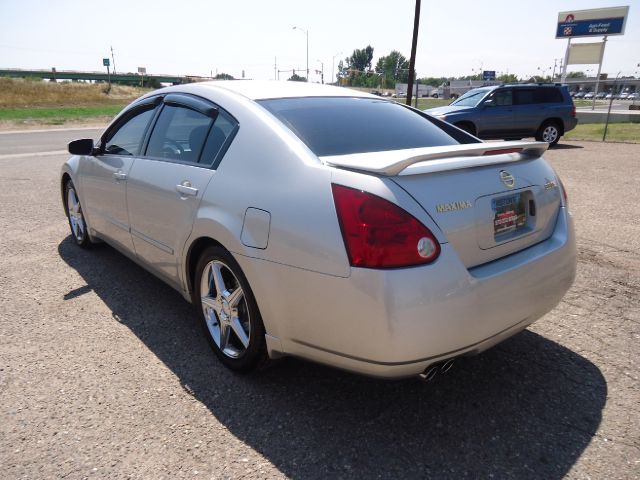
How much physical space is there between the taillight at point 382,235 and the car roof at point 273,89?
1218 millimetres

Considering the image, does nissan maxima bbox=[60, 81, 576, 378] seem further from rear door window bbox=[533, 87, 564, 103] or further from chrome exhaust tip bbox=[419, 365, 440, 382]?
rear door window bbox=[533, 87, 564, 103]

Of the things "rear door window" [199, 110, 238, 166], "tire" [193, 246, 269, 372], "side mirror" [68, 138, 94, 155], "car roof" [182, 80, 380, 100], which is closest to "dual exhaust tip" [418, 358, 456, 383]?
"tire" [193, 246, 269, 372]

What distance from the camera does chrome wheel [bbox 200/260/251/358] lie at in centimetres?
266

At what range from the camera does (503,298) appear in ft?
7.11

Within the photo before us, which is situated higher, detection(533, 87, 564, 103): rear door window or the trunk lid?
detection(533, 87, 564, 103): rear door window

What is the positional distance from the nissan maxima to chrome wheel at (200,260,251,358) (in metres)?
0.01

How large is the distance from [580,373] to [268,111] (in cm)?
229

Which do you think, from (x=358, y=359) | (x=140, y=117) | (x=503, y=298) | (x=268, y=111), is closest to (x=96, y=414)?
(x=358, y=359)

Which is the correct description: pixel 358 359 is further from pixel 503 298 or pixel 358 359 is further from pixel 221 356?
pixel 221 356

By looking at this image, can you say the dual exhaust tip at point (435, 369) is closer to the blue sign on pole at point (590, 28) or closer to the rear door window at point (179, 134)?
the rear door window at point (179, 134)

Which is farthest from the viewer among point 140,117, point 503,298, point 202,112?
point 140,117

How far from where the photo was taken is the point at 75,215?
16.3 ft

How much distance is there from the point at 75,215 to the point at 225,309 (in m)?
3.06

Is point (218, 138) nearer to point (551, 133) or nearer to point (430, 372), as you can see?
point (430, 372)
